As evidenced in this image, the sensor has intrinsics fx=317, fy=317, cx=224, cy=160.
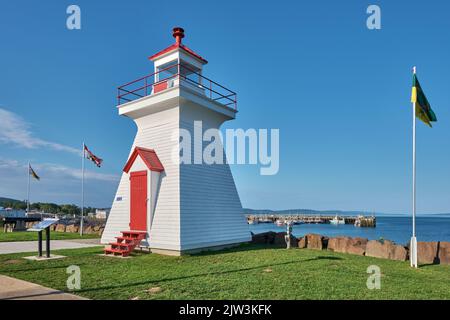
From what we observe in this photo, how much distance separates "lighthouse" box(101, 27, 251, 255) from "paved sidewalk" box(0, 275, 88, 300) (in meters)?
5.05

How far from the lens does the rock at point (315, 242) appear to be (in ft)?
48.2

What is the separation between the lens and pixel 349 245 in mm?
13594

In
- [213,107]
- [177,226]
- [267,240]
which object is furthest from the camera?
[267,240]

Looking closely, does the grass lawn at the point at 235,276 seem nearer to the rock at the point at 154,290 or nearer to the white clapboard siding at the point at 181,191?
the rock at the point at 154,290

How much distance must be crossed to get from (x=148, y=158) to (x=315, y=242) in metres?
8.55

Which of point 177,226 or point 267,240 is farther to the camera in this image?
point 267,240

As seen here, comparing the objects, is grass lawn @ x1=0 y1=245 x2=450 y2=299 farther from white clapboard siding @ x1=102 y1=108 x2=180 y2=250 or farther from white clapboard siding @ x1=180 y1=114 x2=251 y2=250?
white clapboard siding @ x1=180 y1=114 x2=251 y2=250

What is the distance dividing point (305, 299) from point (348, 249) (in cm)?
819

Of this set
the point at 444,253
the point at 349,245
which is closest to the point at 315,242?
the point at 349,245

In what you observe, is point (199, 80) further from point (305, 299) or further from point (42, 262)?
point (305, 299)

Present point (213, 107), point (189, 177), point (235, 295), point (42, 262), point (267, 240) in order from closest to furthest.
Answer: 1. point (235, 295)
2. point (42, 262)
3. point (189, 177)
4. point (213, 107)
5. point (267, 240)

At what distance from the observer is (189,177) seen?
44.0 feet

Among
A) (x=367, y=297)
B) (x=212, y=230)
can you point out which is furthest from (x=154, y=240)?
(x=367, y=297)

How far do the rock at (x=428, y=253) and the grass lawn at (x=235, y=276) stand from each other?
0.68m
